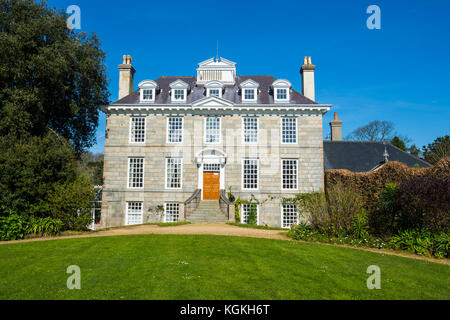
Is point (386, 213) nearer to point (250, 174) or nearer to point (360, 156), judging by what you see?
point (250, 174)

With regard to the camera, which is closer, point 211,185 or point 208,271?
point 208,271

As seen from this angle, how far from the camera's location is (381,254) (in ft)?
35.4

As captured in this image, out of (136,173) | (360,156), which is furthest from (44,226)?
(360,156)

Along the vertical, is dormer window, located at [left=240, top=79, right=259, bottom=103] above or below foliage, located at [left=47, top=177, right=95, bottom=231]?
above

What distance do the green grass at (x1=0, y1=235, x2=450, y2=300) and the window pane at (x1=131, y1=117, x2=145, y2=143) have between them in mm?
14131

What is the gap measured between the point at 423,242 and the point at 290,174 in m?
13.4

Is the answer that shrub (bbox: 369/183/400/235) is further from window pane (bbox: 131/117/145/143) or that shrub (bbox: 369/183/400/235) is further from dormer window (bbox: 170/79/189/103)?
window pane (bbox: 131/117/145/143)

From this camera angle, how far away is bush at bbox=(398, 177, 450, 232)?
36.0ft

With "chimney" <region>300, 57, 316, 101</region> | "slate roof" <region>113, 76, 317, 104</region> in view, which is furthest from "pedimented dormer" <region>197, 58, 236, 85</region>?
"chimney" <region>300, 57, 316, 101</region>

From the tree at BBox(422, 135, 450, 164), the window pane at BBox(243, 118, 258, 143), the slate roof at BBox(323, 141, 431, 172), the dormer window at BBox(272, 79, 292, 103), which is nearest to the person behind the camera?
the window pane at BBox(243, 118, 258, 143)

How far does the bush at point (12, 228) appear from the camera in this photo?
540 inches

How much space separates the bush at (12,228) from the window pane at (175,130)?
499 inches

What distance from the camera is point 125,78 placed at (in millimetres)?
27969

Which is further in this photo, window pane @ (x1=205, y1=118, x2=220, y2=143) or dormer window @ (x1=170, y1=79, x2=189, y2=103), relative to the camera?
dormer window @ (x1=170, y1=79, x2=189, y2=103)
